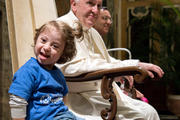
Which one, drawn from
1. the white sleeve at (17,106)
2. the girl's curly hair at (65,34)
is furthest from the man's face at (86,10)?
the white sleeve at (17,106)

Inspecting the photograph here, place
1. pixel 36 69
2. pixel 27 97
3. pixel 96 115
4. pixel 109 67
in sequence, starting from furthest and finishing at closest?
1. pixel 96 115
2. pixel 109 67
3. pixel 36 69
4. pixel 27 97

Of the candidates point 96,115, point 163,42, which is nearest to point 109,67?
point 96,115

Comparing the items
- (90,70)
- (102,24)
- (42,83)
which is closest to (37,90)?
(42,83)

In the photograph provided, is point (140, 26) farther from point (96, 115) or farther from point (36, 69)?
point (36, 69)

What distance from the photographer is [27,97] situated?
135 centimetres

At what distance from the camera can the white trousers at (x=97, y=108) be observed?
75.1 inches

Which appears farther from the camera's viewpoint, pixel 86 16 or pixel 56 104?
pixel 86 16

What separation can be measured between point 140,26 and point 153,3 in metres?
0.63

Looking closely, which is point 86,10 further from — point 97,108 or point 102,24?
point 102,24

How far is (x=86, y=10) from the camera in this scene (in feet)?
7.27

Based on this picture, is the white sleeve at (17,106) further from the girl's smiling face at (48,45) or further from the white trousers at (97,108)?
the white trousers at (97,108)

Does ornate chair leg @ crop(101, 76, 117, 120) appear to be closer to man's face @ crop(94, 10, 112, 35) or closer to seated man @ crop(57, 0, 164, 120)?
seated man @ crop(57, 0, 164, 120)

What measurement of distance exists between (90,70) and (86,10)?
2.22ft

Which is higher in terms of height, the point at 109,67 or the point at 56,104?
the point at 109,67
